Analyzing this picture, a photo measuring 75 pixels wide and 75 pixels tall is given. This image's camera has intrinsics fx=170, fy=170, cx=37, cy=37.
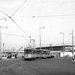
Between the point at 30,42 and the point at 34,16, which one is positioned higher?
the point at 34,16

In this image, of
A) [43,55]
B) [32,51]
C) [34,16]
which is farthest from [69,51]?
[34,16]

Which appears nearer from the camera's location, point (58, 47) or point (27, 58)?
point (27, 58)

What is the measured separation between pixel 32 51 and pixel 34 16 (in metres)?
19.8

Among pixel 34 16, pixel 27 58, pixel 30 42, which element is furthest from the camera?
pixel 30 42

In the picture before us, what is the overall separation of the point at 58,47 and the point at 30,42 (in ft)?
281

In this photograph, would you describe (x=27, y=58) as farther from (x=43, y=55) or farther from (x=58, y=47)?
(x=58, y=47)

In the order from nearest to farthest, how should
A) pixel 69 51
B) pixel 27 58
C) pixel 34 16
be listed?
pixel 34 16
pixel 27 58
pixel 69 51

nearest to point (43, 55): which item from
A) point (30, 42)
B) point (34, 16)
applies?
point (30, 42)

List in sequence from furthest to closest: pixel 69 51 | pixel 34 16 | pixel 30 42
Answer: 1. pixel 69 51
2. pixel 30 42
3. pixel 34 16

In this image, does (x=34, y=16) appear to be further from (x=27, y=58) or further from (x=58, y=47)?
(x=58, y=47)

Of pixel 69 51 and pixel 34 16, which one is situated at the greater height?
pixel 34 16

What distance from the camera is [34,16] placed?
990 inches

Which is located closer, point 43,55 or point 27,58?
point 27,58

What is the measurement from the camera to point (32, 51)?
43.7 m
